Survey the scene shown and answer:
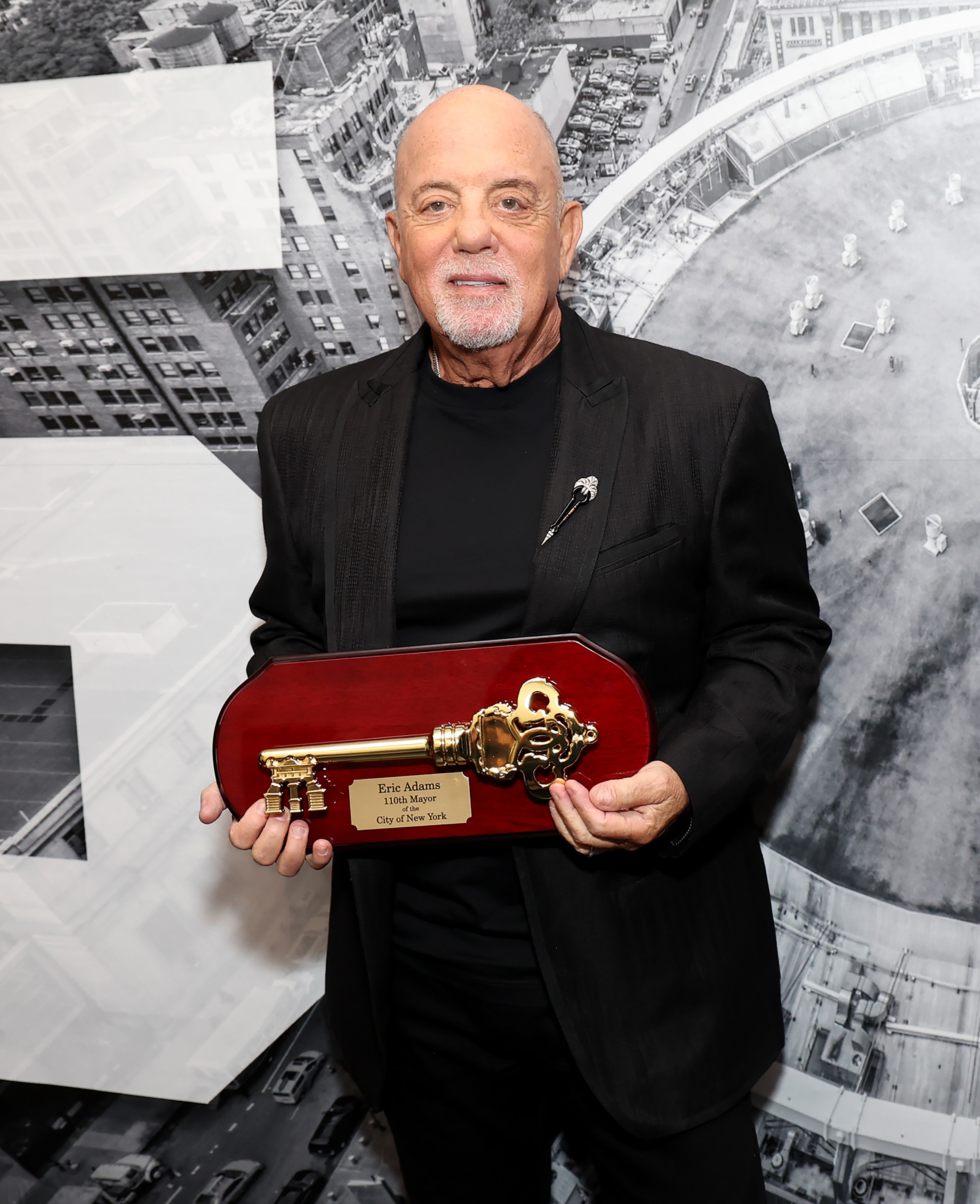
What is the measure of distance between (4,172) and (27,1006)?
212 cm

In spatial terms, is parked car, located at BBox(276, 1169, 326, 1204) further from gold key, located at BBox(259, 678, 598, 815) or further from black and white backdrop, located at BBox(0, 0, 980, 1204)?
gold key, located at BBox(259, 678, 598, 815)

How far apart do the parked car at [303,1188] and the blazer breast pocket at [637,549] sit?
1.91 m

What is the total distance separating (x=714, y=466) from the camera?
1628mm

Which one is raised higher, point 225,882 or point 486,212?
point 486,212

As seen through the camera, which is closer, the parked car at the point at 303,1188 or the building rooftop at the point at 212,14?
the building rooftop at the point at 212,14

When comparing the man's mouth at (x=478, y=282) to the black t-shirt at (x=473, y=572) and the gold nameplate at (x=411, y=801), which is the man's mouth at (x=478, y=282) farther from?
the gold nameplate at (x=411, y=801)

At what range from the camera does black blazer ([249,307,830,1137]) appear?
1.58 metres

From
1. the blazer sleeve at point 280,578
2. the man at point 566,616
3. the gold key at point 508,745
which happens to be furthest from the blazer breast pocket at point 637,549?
the blazer sleeve at point 280,578

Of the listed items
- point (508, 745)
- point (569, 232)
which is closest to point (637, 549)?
point (508, 745)

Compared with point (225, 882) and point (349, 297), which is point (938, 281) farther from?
point (225, 882)

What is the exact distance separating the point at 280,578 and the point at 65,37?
1428 mm

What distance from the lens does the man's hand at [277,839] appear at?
1553 mm

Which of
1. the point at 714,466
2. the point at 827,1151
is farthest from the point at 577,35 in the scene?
the point at 827,1151

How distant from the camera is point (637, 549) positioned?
1.59 m
